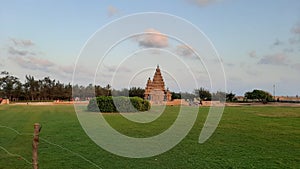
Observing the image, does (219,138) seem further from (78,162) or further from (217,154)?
(78,162)

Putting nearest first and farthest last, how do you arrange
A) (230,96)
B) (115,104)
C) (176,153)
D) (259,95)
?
1. (176,153)
2. (115,104)
3. (259,95)
4. (230,96)

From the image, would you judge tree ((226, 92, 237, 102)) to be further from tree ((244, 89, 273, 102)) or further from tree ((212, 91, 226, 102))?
tree ((212, 91, 226, 102))

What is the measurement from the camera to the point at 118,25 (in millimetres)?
10445

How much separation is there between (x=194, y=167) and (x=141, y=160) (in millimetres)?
1271

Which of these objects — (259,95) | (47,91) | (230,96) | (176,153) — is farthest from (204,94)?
(176,153)

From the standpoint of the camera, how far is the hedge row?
24266mm

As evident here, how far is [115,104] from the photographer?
24.2 metres

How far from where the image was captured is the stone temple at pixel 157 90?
4753 cm

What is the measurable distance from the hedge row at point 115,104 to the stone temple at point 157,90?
20.9 meters

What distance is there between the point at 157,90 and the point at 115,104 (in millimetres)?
24034

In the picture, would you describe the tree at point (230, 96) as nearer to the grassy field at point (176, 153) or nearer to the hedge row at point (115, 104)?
the hedge row at point (115, 104)

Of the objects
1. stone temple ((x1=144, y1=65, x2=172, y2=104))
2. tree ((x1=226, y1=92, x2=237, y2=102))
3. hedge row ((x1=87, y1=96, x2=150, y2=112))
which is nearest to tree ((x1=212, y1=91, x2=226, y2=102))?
tree ((x1=226, y1=92, x2=237, y2=102))

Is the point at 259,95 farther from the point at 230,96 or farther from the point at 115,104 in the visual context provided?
the point at 115,104

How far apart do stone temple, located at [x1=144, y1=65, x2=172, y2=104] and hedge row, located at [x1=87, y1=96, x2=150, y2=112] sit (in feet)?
68.4
